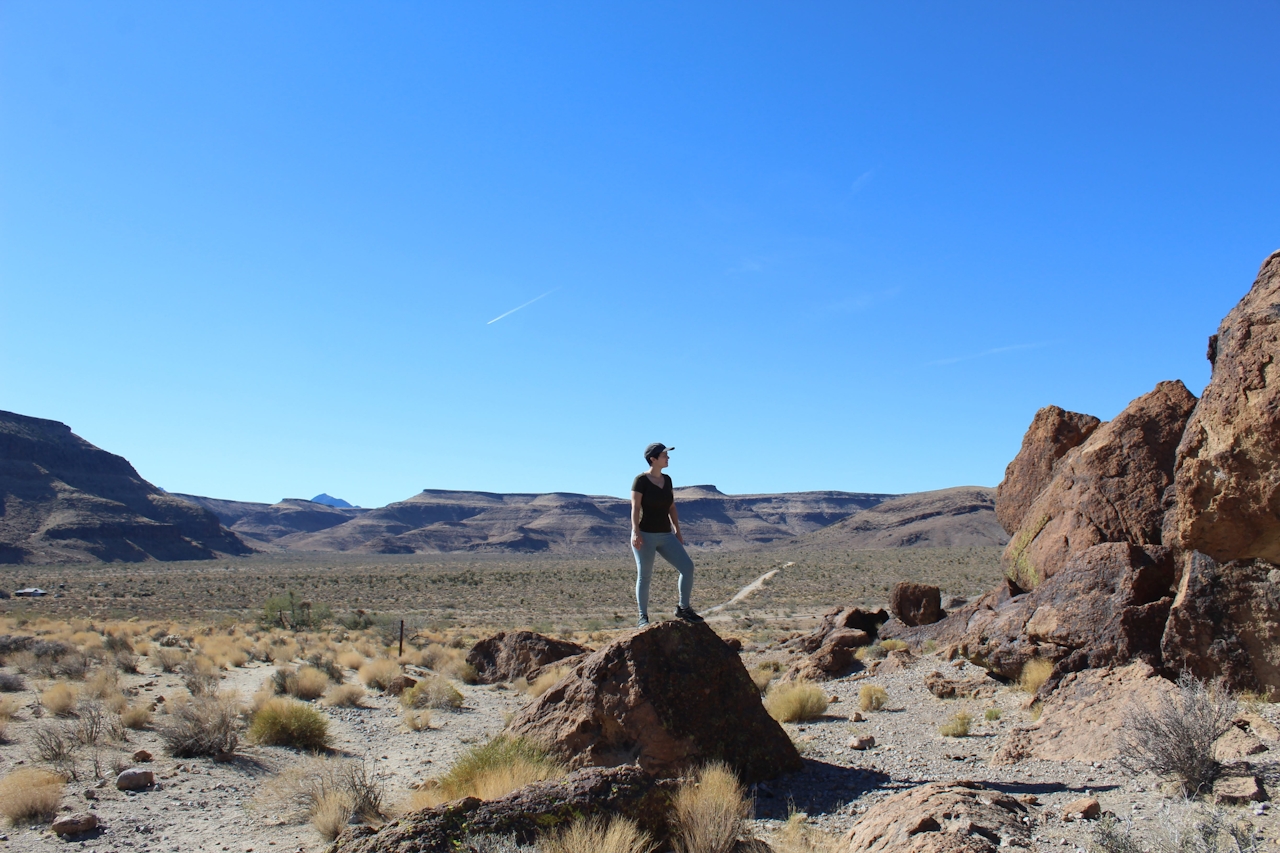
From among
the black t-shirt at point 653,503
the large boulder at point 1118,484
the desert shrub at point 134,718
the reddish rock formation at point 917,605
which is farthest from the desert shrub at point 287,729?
the reddish rock formation at point 917,605

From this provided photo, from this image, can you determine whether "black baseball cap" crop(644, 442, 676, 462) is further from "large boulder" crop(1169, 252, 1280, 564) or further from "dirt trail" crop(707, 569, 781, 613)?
"dirt trail" crop(707, 569, 781, 613)

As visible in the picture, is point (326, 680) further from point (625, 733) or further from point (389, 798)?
point (625, 733)

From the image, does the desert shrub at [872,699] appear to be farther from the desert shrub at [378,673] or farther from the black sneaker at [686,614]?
the desert shrub at [378,673]

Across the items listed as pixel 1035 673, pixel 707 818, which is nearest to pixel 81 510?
pixel 1035 673

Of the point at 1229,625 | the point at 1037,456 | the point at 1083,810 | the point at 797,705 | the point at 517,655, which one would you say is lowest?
the point at 517,655

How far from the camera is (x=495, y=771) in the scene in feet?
22.9

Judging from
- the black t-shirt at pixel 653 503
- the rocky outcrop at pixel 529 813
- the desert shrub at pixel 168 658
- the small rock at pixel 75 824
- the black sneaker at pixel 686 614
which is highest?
the black t-shirt at pixel 653 503

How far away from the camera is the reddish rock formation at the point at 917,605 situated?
19000mm

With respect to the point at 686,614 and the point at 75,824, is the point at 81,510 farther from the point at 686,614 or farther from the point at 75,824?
the point at 686,614

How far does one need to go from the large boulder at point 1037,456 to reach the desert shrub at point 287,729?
39.0ft

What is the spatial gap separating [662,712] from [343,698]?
968cm

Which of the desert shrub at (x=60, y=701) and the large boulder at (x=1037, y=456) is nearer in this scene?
the desert shrub at (x=60, y=701)

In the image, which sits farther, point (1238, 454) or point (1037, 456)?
point (1037, 456)

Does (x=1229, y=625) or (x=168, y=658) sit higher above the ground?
(x=1229, y=625)
